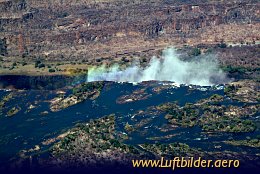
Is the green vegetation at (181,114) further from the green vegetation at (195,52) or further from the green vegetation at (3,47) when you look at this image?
the green vegetation at (3,47)

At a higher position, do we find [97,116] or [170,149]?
[97,116]

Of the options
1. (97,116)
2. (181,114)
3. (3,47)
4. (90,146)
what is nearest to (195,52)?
(181,114)

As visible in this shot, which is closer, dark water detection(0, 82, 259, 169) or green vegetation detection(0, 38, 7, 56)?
dark water detection(0, 82, 259, 169)

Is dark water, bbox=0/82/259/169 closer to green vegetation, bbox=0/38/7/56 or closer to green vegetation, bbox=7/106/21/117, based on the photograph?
green vegetation, bbox=7/106/21/117

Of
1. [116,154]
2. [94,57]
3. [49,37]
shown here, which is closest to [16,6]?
[49,37]

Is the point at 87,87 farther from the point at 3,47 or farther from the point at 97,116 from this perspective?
the point at 3,47

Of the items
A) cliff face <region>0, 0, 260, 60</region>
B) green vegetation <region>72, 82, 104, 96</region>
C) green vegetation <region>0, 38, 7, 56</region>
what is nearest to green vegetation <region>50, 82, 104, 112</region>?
green vegetation <region>72, 82, 104, 96</region>
